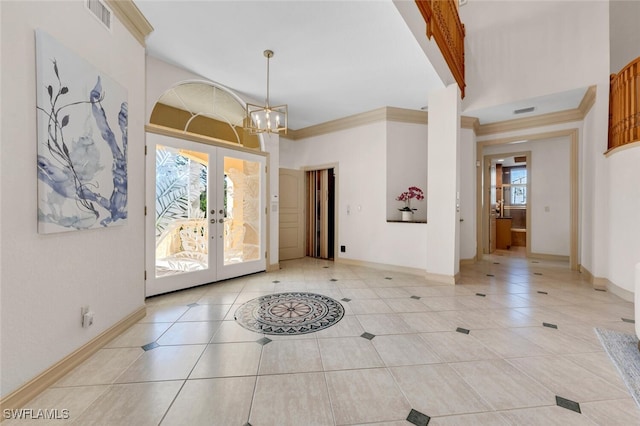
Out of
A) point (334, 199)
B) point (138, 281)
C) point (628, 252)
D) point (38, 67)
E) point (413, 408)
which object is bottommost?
point (413, 408)

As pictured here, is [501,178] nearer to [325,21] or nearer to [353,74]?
[353,74]

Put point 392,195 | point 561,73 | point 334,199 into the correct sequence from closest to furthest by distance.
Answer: point 561,73
point 392,195
point 334,199

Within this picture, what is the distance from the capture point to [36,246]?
5.66ft

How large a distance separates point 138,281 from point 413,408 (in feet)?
9.49

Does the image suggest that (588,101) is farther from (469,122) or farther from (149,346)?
(149,346)

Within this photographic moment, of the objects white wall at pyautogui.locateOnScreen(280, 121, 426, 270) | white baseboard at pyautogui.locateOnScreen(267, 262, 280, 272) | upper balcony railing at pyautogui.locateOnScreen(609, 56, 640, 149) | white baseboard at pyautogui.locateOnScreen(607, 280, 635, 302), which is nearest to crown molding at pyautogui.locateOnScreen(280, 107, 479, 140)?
white wall at pyautogui.locateOnScreen(280, 121, 426, 270)

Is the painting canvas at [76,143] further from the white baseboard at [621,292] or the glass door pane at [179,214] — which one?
the white baseboard at [621,292]

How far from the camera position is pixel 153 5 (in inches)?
104

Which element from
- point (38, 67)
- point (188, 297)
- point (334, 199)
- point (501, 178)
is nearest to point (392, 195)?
point (334, 199)

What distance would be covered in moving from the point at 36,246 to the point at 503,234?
979cm

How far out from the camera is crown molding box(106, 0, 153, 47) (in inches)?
97.4

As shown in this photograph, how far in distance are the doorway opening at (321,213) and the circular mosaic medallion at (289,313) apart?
273 cm

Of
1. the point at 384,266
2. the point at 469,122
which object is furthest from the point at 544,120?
the point at 384,266

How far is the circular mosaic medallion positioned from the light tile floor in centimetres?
15
